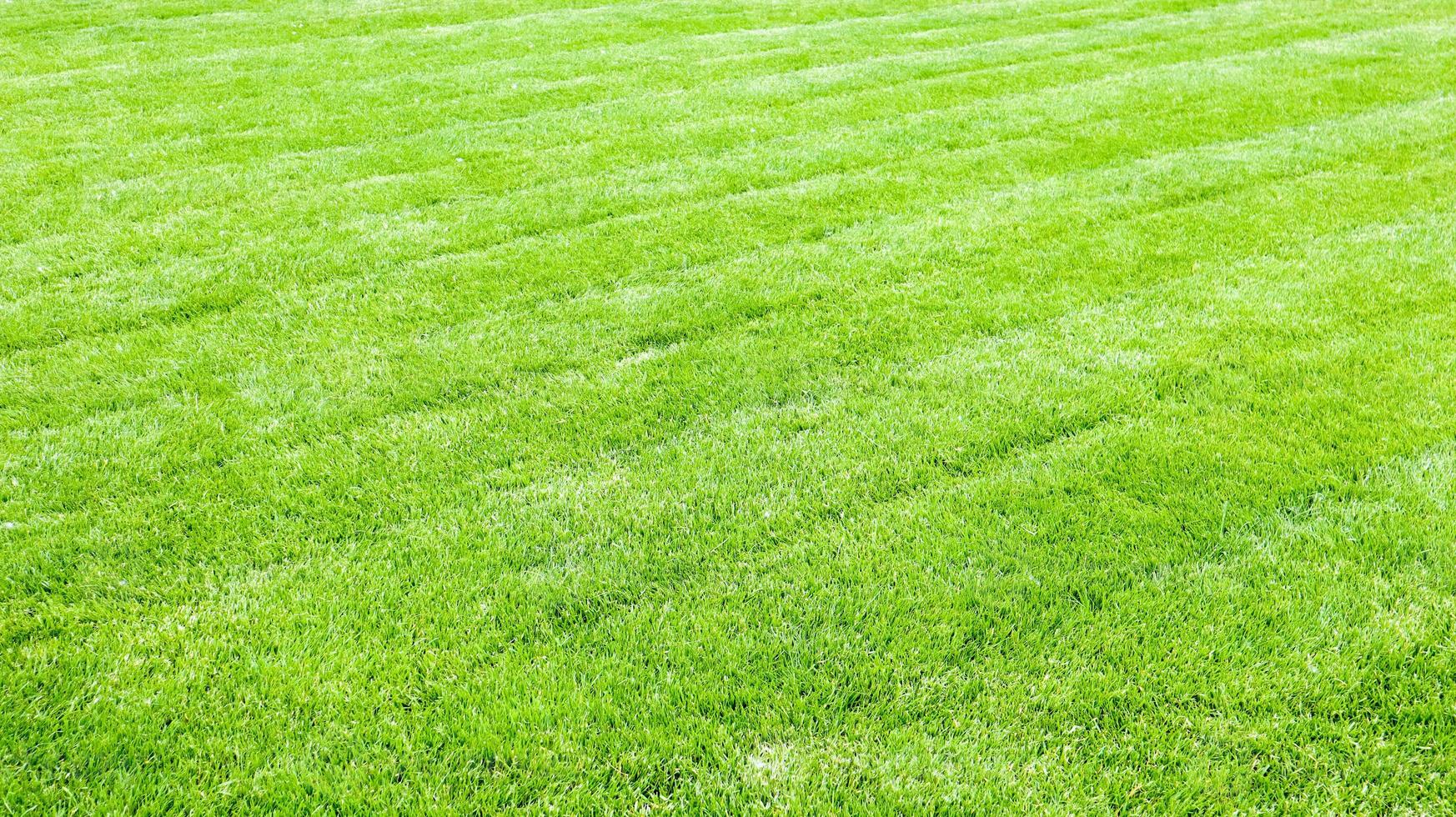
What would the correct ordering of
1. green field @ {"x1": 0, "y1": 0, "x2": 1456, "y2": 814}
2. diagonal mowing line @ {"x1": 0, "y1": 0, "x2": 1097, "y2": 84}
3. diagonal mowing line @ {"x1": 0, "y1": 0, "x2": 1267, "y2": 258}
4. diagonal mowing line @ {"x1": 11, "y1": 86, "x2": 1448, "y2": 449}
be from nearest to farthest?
green field @ {"x1": 0, "y1": 0, "x2": 1456, "y2": 814}, diagonal mowing line @ {"x1": 11, "y1": 86, "x2": 1448, "y2": 449}, diagonal mowing line @ {"x1": 0, "y1": 0, "x2": 1267, "y2": 258}, diagonal mowing line @ {"x1": 0, "y1": 0, "x2": 1097, "y2": 84}

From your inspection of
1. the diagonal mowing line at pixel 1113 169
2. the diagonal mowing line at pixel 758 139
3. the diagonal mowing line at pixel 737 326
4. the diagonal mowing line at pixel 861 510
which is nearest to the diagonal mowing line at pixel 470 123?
the diagonal mowing line at pixel 758 139

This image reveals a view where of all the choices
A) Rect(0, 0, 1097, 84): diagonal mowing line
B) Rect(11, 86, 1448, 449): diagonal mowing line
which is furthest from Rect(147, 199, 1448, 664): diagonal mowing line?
Rect(0, 0, 1097, 84): diagonal mowing line

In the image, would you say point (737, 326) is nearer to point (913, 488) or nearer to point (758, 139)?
point (913, 488)

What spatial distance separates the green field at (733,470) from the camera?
3322 millimetres

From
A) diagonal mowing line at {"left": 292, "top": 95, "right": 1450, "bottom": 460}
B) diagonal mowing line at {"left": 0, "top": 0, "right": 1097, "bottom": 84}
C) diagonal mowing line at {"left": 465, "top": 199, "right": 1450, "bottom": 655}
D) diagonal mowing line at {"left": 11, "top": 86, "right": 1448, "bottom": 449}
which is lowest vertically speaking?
diagonal mowing line at {"left": 465, "top": 199, "right": 1450, "bottom": 655}

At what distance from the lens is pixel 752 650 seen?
12.2ft

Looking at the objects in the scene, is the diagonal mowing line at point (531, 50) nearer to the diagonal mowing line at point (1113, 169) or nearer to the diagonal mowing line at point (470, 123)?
the diagonal mowing line at point (470, 123)

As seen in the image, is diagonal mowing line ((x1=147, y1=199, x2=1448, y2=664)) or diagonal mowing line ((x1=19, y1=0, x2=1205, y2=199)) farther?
diagonal mowing line ((x1=19, y1=0, x2=1205, y2=199))

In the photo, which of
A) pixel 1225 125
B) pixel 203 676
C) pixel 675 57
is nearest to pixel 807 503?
pixel 203 676

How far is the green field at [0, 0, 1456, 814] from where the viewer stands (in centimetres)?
332

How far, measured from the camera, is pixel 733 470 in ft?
15.6

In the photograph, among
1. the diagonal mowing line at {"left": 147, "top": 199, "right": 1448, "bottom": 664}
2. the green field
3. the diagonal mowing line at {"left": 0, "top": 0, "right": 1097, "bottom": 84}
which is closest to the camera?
the green field

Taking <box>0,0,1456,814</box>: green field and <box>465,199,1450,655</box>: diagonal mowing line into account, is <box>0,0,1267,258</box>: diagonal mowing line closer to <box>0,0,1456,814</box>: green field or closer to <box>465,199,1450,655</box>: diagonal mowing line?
<box>0,0,1456,814</box>: green field

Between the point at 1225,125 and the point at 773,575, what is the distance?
28.6ft
